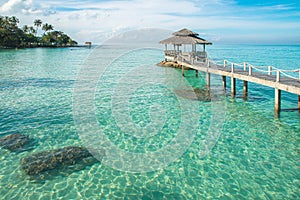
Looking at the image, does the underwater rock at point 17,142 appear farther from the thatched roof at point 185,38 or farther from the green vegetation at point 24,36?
the green vegetation at point 24,36

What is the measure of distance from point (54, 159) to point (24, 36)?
4379 inches

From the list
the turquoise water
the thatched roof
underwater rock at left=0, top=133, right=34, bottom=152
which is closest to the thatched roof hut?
the thatched roof

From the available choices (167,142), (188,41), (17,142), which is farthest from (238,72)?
(17,142)

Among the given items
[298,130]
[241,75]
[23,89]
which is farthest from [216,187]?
[23,89]

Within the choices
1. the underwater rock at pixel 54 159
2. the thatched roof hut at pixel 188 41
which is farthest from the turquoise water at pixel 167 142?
the thatched roof hut at pixel 188 41

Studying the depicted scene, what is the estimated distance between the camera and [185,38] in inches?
1244

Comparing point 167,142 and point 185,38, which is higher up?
point 185,38

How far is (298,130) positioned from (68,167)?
1071cm

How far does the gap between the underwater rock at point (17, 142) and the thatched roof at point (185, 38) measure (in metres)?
23.6

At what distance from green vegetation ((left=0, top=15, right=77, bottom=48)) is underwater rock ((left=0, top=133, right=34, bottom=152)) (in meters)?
94.0

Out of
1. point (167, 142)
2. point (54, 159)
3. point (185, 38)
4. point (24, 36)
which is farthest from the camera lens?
point (24, 36)

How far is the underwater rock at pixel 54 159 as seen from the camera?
8570 millimetres

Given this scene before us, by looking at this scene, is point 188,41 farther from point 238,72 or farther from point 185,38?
point 238,72

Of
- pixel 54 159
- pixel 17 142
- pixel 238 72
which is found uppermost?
pixel 238 72
